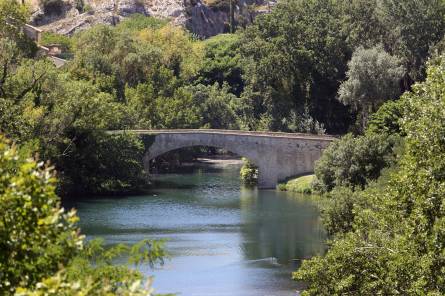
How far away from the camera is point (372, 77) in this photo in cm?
6450

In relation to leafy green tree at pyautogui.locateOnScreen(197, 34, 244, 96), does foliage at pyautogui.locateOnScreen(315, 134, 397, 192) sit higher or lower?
lower

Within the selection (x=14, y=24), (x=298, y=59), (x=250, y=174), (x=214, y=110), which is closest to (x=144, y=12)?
(x=214, y=110)

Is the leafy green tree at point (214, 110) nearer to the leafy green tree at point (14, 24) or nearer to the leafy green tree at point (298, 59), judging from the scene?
the leafy green tree at point (298, 59)

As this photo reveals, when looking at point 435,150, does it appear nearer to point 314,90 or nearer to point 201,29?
point 314,90

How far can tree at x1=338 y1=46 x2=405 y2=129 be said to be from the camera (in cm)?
6388

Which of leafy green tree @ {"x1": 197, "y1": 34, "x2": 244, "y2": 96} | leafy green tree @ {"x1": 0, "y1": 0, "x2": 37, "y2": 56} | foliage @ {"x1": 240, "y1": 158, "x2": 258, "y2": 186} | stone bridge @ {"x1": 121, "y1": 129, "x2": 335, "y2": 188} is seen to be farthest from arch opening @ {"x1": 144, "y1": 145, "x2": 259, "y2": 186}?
leafy green tree @ {"x1": 0, "y1": 0, "x2": 37, "y2": 56}

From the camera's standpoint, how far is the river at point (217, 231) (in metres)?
38.6

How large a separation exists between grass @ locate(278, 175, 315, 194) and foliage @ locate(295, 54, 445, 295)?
33.9 m

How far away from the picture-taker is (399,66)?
6581 centimetres

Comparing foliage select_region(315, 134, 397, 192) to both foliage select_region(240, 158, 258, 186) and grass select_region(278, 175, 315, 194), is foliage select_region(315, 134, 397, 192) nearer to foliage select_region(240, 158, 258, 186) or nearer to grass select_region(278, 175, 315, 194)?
grass select_region(278, 175, 315, 194)

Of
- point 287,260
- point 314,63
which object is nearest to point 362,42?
point 314,63

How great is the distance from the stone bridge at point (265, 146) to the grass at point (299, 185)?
81 cm

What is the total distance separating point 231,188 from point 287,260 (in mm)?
23198

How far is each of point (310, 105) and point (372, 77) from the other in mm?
8691
